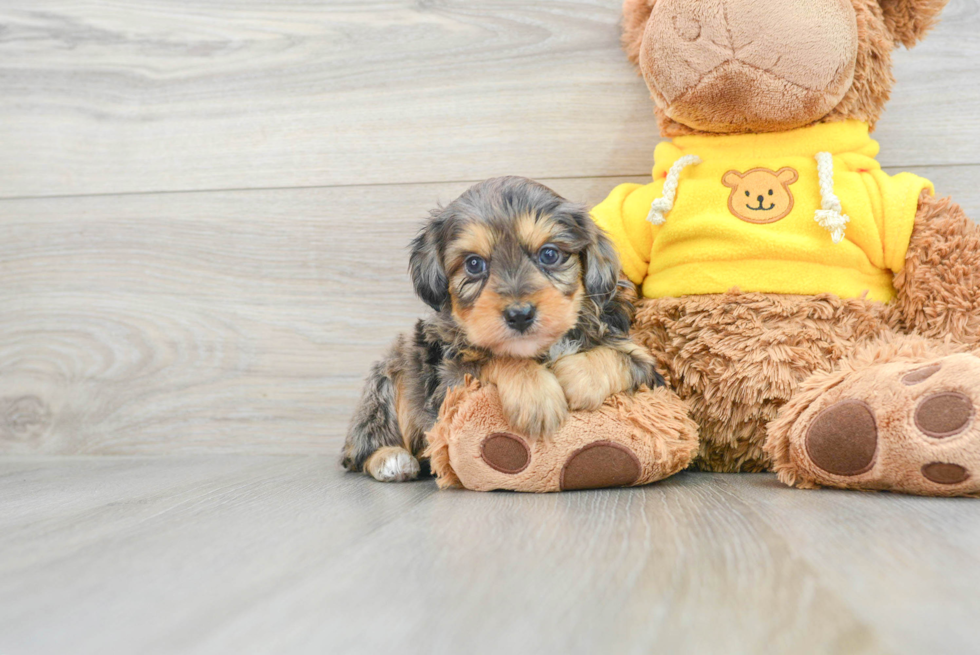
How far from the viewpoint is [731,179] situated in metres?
1.59

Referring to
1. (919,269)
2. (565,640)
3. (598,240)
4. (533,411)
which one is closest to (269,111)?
(598,240)

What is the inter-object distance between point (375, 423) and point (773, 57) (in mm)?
1177

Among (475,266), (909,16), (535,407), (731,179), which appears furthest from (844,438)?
(909,16)

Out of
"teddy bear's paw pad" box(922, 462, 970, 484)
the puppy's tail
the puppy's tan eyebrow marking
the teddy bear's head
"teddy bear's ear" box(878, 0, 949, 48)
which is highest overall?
"teddy bear's ear" box(878, 0, 949, 48)

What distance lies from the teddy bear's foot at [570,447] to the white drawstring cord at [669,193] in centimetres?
43

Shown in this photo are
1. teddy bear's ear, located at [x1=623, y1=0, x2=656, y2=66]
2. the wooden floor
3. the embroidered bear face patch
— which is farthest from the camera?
the wooden floor

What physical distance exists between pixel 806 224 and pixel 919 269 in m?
0.24

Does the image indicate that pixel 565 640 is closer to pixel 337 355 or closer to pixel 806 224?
pixel 806 224

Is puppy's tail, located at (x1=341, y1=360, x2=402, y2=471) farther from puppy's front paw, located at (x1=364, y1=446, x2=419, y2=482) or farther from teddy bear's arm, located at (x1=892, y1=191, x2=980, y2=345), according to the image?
teddy bear's arm, located at (x1=892, y1=191, x2=980, y2=345)

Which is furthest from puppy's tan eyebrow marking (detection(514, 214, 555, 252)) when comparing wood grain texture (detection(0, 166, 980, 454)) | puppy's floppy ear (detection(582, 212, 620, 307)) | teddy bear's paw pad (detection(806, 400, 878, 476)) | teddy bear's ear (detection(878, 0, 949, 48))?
teddy bear's ear (detection(878, 0, 949, 48))

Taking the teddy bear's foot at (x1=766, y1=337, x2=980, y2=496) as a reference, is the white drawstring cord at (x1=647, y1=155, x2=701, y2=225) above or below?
above

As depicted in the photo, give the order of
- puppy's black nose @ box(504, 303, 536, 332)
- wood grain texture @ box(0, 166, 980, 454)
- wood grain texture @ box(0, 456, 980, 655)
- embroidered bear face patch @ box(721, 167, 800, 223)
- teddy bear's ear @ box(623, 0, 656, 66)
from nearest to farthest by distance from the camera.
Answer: wood grain texture @ box(0, 456, 980, 655)
puppy's black nose @ box(504, 303, 536, 332)
embroidered bear face patch @ box(721, 167, 800, 223)
teddy bear's ear @ box(623, 0, 656, 66)
wood grain texture @ box(0, 166, 980, 454)

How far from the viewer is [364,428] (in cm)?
174

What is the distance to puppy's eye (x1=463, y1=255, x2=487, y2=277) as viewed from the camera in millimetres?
1426
